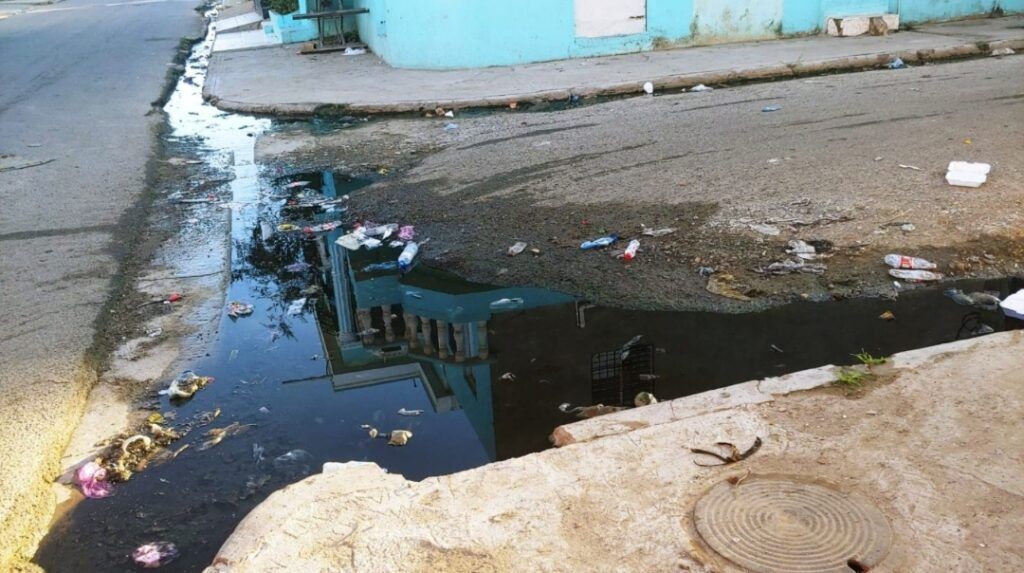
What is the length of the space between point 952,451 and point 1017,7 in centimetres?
1416

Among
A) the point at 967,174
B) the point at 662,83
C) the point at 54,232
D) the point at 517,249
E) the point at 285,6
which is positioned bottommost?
the point at 517,249

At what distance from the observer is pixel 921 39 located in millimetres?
12078

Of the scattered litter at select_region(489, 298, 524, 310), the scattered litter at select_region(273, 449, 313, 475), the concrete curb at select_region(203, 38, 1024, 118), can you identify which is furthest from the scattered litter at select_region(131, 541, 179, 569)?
the concrete curb at select_region(203, 38, 1024, 118)

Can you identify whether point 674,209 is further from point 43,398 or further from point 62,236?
point 62,236

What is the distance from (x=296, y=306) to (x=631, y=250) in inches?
83.7

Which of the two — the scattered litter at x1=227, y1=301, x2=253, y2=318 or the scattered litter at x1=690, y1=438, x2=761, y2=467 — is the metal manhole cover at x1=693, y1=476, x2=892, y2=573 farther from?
the scattered litter at x1=227, y1=301, x2=253, y2=318

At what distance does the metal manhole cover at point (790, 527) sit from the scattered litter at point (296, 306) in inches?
122

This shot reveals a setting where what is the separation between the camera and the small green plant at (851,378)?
3285mm

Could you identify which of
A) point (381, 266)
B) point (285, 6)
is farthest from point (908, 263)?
point (285, 6)

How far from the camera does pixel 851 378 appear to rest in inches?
130

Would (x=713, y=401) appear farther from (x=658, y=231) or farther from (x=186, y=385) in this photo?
(x=186, y=385)

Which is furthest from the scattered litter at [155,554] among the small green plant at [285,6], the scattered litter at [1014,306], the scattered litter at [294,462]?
the small green plant at [285,6]

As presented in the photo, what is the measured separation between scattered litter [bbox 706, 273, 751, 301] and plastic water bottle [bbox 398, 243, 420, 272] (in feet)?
6.48

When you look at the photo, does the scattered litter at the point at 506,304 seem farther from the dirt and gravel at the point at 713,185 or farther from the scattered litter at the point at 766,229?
the scattered litter at the point at 766,229
